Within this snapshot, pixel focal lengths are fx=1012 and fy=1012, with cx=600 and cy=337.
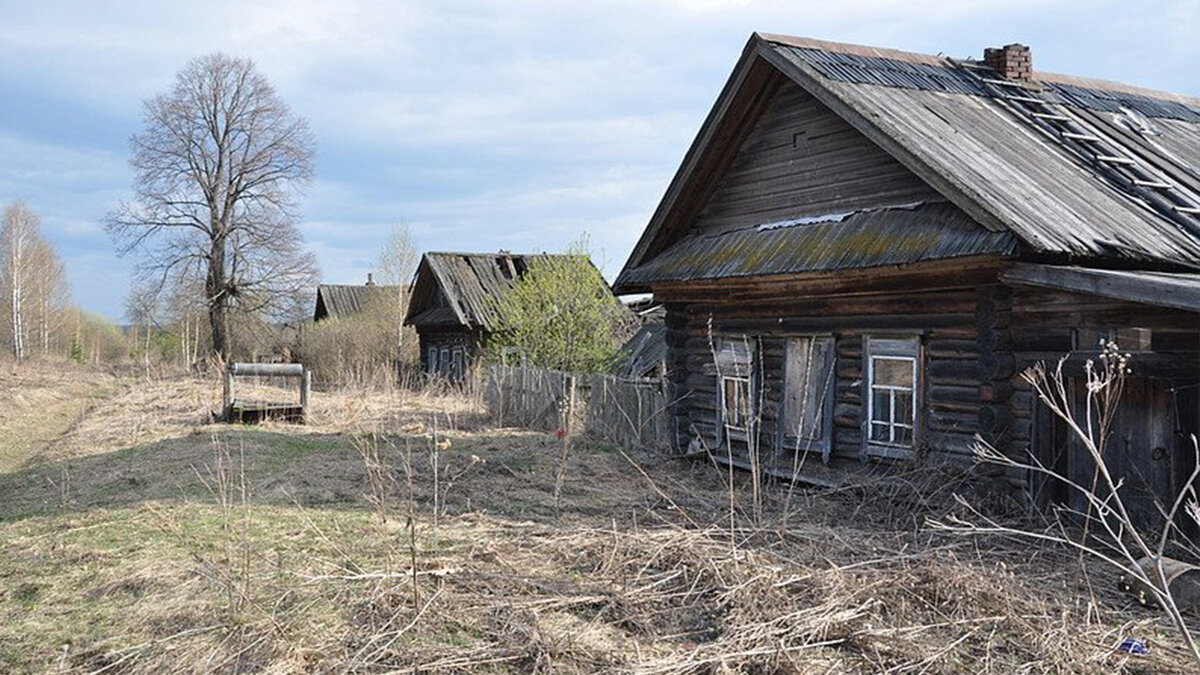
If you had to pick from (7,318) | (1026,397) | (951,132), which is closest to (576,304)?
(951,132)

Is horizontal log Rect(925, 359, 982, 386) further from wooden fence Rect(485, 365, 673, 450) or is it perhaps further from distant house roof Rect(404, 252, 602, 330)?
distant house roof Rect(404, 252, 602, 330)

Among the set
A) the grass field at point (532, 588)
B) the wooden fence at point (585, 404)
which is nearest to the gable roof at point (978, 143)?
the grass field at point (532, 588)

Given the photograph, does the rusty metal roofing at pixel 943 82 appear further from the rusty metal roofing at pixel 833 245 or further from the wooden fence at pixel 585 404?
the wooden fence at pixel 585 404

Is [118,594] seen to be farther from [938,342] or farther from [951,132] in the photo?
[951,132]

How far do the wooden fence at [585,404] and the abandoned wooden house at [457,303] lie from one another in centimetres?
807

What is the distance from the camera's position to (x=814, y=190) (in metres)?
11.9

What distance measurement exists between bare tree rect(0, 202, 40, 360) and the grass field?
1817 inches

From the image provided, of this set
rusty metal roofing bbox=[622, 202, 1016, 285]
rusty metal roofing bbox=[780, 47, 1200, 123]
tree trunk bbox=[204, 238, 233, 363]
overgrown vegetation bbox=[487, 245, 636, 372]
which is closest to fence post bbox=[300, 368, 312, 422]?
overgrown vegetation bbox=[487, 245, 636, 372]

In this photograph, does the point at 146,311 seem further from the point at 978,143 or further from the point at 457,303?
the point at 978,143

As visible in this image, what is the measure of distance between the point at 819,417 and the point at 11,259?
2102 inches

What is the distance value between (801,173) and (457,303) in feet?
68.4

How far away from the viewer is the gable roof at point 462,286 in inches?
1244

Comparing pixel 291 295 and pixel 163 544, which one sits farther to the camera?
pixel 291 295

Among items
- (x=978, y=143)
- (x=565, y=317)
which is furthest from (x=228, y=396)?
(x=978, y=143)
